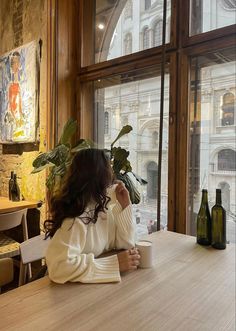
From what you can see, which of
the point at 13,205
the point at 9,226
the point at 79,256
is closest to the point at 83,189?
the point at 79,256

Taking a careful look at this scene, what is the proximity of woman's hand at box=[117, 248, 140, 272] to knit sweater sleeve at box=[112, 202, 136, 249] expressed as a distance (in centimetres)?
15

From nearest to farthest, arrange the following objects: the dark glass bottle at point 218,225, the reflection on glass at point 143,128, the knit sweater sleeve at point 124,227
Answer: the knit sweater sleeve at point 124,227
the dark glass bottle at point 218,225
the reflection on glass at point 143,128

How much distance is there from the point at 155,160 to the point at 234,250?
0.99 meters

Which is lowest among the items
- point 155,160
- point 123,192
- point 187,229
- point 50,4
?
point 187,229

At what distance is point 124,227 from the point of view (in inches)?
47.8

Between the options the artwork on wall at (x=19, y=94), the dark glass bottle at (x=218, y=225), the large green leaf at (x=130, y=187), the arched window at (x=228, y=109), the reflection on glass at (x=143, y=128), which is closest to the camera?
the dark glass bottle at (x=218, y=225)

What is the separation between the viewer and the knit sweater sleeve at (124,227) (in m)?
1.20

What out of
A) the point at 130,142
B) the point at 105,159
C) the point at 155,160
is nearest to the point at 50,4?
the point at 130,142

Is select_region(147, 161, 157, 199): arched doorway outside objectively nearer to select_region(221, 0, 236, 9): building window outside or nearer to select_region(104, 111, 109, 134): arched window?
select_region(104, 111, 109, 134): arched window

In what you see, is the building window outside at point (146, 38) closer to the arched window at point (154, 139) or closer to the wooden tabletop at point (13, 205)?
the arched window at point (154, 139)

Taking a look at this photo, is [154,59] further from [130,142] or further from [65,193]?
[65,193]

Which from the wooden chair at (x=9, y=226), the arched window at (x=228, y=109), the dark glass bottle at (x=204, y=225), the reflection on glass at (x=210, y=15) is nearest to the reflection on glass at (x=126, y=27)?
the reflection on glass at (x=210, y=15)

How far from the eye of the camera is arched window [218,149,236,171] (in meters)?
1.70

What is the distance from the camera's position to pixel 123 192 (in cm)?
129
